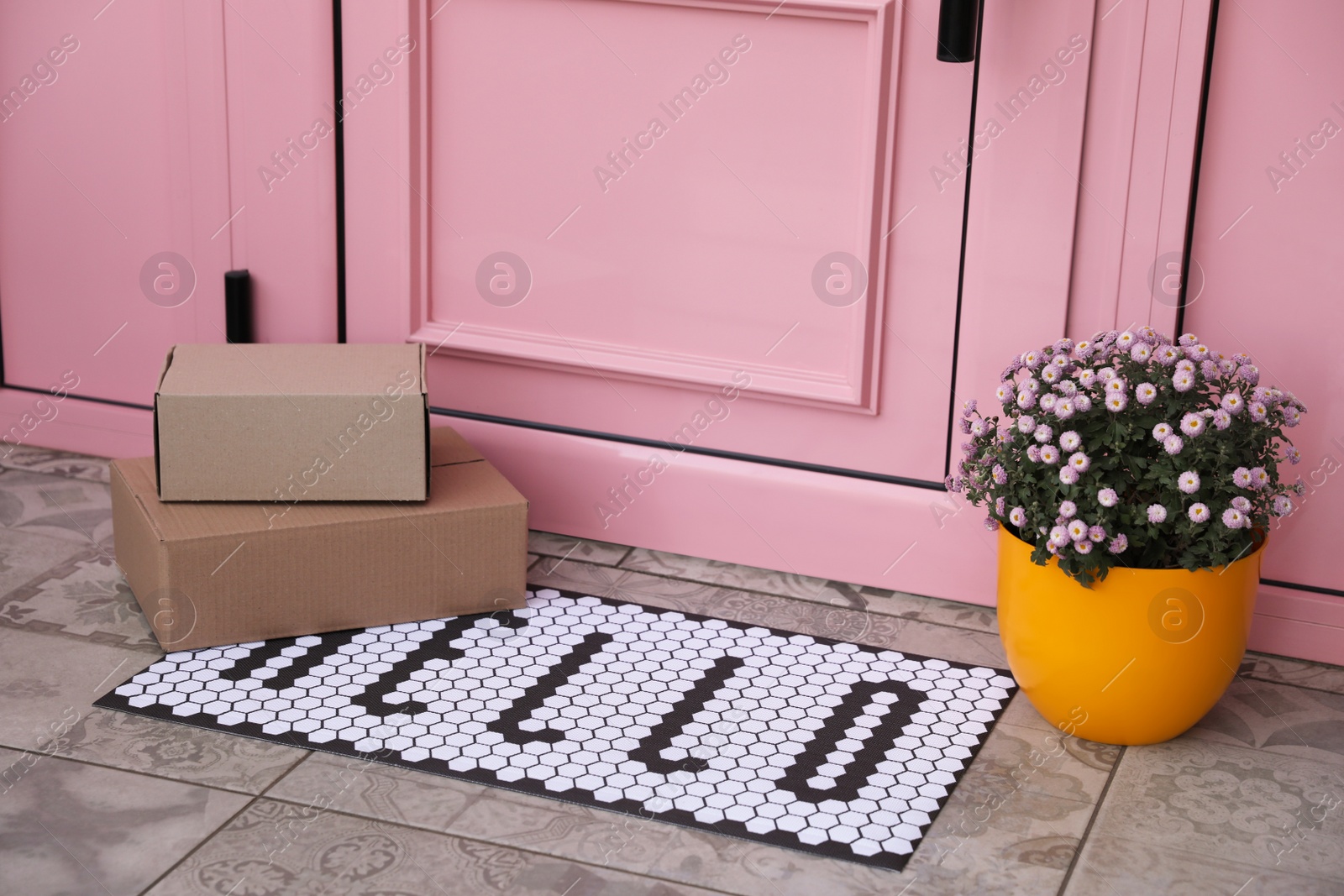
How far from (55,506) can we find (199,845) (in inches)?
42.9

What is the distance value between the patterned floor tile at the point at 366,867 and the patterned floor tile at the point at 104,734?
0.11 metres

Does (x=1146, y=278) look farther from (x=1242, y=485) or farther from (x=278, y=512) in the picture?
(x=278, y=512)

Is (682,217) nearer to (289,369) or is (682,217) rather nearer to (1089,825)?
(289,369)

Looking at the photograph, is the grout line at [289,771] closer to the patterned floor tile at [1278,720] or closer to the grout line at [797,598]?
the grout line at [797,598]

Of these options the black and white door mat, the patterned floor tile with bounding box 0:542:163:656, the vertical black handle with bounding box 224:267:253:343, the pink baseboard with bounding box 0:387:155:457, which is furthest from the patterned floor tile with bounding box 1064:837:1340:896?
the pink baseboard with bounding box 0:387:155:457

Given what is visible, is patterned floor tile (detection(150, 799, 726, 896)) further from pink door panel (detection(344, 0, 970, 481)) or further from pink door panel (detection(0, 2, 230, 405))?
pink door panel (detection(0, 2, 230, 405))

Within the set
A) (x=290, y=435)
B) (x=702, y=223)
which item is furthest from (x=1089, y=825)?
(x=290, y=435)

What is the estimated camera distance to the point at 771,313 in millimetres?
2162

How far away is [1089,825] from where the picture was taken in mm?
1601

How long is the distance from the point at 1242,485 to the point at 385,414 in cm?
113

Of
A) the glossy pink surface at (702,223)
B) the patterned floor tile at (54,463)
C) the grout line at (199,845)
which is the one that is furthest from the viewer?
the patterned floor tile at (54,463)

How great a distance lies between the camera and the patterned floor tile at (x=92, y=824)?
1.45 m

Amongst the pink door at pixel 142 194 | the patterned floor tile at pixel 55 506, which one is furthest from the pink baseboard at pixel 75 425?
the patterned floor tile at pixel 55 506

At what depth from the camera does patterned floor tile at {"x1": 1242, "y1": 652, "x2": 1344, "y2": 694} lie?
1.95m
